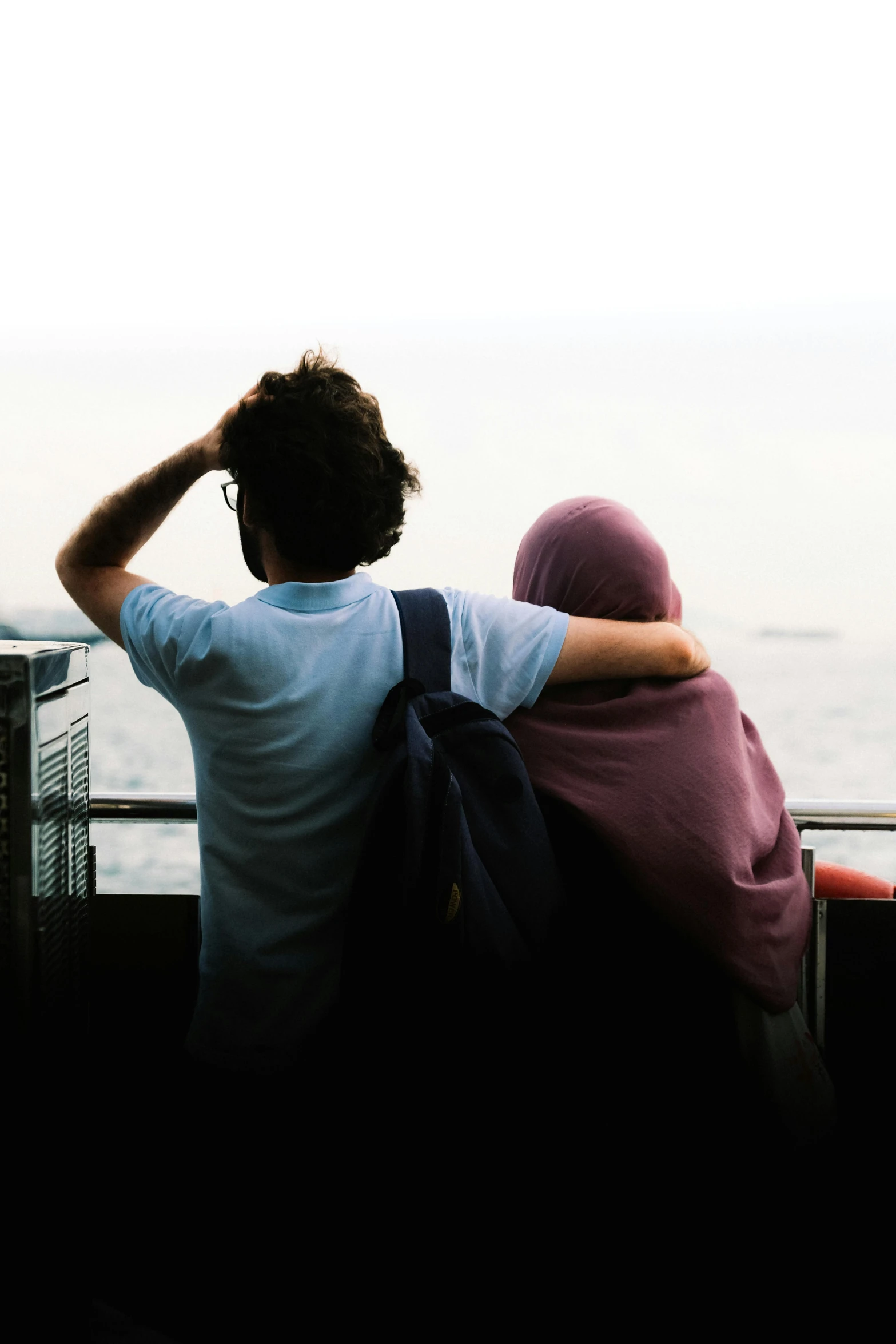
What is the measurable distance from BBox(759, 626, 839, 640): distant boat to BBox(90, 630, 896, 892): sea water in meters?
0.13

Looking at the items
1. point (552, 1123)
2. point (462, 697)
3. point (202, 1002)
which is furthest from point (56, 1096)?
point (462, 697)

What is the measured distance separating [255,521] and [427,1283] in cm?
83

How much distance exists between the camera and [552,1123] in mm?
993

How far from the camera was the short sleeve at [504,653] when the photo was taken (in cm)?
95

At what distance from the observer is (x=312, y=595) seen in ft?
3.15

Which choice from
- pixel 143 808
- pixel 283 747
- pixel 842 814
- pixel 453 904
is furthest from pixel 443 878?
pixel 842 814

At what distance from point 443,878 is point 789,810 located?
676 millimetres

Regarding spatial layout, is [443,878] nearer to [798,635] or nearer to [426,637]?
[426,637]

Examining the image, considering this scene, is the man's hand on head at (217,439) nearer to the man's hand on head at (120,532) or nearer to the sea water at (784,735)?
the man's hand on head at (120,532)

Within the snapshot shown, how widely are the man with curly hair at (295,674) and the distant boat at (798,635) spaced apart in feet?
41.4

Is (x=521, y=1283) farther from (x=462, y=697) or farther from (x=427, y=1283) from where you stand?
(x=462, y=697)

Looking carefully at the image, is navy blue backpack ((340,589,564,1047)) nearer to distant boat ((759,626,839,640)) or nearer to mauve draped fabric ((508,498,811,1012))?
mauve draped fabric ((508,498,811,1012))

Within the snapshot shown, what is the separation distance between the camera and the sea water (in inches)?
403

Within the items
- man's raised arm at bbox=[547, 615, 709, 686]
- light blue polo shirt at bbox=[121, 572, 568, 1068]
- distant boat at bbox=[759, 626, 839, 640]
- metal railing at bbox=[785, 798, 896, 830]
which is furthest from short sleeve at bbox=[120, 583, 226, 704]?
distant boat at bbox=[759, 626, 839, 640]
